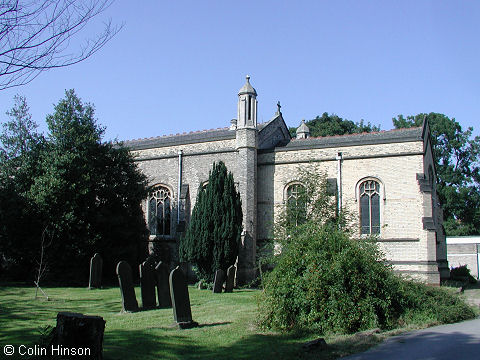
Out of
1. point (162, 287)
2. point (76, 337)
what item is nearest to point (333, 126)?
point (162, 287)

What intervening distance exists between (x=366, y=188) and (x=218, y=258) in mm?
7641

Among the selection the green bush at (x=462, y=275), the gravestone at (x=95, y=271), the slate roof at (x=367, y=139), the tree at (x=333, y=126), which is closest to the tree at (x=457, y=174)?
the tree at (x=333, y=126)

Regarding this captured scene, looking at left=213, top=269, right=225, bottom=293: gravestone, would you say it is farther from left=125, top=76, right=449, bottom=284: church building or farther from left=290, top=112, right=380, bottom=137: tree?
left=290, top=112, right=380, bottom=137: tree

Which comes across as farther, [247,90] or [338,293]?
[247,90]

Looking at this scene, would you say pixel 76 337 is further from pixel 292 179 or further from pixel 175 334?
pixel 292 179

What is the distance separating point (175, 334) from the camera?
9.85m

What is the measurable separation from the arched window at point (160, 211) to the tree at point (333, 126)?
85.7 feet

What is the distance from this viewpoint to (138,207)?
23250 mm

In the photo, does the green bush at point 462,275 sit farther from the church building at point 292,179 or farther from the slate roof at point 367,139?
the slate roof at point 367,139

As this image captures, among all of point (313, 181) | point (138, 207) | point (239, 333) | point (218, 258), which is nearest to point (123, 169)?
point (138, 207)

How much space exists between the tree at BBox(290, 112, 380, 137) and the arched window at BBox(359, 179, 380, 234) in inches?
1058

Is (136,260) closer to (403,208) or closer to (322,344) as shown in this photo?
(403,208)

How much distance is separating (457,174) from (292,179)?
101 feet

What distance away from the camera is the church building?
2070 cm
